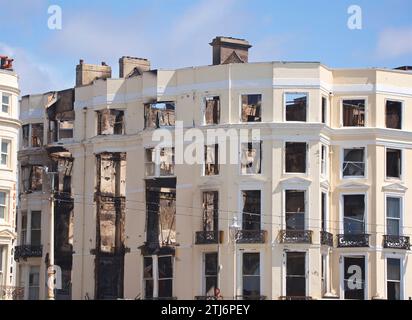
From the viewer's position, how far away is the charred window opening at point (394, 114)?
86.5 m

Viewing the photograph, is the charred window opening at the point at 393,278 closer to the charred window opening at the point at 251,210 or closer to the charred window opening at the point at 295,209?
the charred window opening at the point at 295,209

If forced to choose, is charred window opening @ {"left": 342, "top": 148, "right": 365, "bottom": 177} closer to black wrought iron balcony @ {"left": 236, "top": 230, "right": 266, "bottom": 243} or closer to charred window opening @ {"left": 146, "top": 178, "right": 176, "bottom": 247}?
black wrought iron balcony @ {"left": 236, "top": 230, "right": 266, "bottom": 243}

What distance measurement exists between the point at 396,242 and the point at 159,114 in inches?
658

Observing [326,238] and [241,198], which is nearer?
[241,198]

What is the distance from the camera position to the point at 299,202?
83312 millimetres

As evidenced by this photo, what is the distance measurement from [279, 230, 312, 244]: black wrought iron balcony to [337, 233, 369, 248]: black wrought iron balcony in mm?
3021

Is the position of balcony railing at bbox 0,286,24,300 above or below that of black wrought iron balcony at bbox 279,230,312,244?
below

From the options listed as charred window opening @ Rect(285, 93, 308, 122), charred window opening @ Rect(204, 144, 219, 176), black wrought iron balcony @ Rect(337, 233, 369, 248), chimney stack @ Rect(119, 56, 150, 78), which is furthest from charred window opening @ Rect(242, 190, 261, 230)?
chimney stack @ Rect(119, 56, 150, 78)

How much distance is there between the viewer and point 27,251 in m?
93.1

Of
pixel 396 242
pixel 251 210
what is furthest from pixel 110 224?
pixel 396 242

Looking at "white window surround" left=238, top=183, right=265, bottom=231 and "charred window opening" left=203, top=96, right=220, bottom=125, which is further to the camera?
"charred window opening" left=203, top=96, right=220, bottom=125

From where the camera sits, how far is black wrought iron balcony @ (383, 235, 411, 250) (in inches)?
3322

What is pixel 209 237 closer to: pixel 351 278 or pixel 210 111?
pixel 210 111

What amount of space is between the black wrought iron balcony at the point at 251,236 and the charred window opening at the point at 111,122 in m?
12.2
